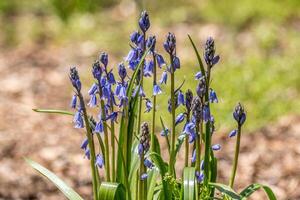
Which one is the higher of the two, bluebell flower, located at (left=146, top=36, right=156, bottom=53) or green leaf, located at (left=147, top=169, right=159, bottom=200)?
bluebell flower, located at (left=146, top=36, right=156, bottom=53)

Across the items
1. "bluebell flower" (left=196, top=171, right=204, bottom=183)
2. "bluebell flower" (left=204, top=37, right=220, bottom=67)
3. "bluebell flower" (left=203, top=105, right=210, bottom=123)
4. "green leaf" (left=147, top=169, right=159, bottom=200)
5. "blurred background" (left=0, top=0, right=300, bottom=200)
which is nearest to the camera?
"bluebell flower" (left=204, top=37, right=220, bottom=67)

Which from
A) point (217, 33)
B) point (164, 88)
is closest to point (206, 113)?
point (164, 88)

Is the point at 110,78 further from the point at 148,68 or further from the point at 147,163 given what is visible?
the point at 147,163

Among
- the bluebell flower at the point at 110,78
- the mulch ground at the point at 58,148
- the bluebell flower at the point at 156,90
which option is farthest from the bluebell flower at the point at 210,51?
the mulch ground at the point at 58,148

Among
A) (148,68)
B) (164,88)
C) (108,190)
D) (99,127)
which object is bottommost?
(108,190)

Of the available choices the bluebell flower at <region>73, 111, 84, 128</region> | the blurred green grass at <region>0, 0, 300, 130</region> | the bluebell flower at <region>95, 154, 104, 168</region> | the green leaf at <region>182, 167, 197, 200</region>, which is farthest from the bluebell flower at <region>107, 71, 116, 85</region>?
the blurred green grass at <region>0, 0, 300, 130</region>

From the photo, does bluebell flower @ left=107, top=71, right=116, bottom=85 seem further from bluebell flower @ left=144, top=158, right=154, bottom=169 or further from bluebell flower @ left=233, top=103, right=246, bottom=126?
Result: bluebell flower @ left=233, top=103, right=246, bottom=126
